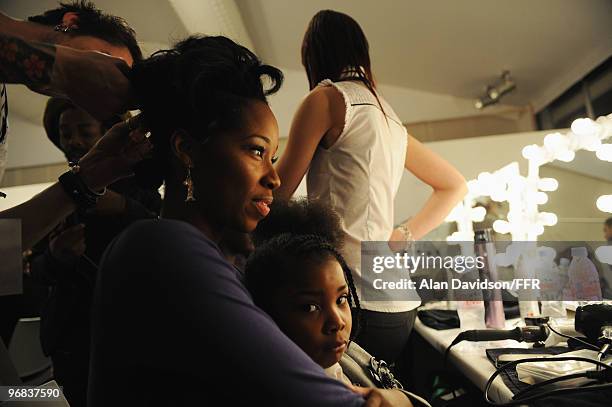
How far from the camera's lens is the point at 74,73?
1.72 feet

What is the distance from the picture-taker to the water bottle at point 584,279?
929mm

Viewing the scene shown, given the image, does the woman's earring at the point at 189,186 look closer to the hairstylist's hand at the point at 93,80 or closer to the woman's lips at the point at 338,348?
the hairstylist's hand at the point at 93,80

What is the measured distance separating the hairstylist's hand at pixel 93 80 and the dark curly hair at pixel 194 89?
0.02 meters

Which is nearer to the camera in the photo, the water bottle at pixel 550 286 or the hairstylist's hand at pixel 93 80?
the hairstylist's hand at pixel 93 80

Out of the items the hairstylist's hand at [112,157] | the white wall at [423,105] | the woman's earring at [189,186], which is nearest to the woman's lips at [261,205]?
the woman's earring at [189,186]

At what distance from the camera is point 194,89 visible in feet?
1.61

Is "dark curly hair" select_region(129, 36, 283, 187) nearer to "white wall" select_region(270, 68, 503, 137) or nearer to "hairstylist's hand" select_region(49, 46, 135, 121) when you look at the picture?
"hairstylist's hand" select_region(49, 46, 135, 121)

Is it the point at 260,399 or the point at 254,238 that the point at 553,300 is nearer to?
the point at 254,238

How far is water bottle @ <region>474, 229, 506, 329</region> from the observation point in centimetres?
101

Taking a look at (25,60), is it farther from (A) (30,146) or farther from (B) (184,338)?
(B) (184,338)

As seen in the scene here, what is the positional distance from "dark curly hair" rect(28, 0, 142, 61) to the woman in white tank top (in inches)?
12.0

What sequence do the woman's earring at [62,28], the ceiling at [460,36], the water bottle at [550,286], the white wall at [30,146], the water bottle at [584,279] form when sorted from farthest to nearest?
1. the ceiling at [460,36]
2. the water bottle at [550,286]
3. the water bottle at [584,279]
4. the white wall at [30,146]
5. the woman's earring at [62,28]

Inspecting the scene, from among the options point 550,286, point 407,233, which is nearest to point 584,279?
point 550,286

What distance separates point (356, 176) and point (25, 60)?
0.53 metres
